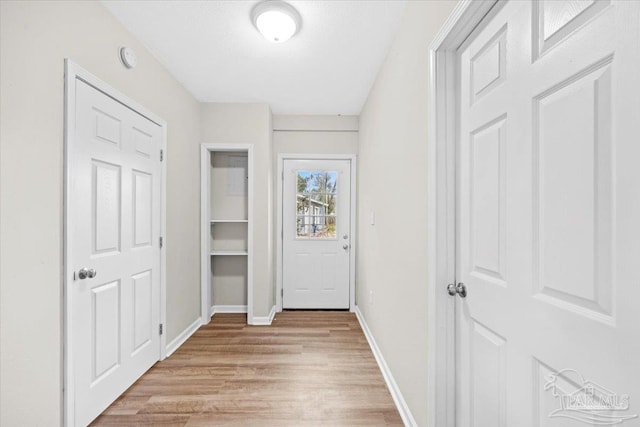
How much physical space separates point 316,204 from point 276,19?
2.27 meters

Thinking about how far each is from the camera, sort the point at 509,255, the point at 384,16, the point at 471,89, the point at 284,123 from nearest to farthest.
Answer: the point at 509,255 < the point at 471,89 < the point at 384,16 < the point at 284,123

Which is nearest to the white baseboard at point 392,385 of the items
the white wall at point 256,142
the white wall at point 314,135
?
the white wall at point 256,142

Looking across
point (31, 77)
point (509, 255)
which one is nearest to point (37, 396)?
point (31, 77)

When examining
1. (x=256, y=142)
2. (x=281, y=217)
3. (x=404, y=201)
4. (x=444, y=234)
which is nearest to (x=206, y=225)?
(x=281, y=217)

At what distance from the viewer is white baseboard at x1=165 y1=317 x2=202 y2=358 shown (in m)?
2.67

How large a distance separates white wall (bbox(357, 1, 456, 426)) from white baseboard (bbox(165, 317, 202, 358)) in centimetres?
184

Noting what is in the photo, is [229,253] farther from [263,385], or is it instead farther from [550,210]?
[550,210]

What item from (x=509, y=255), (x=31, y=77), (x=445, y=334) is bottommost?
(x=445, y=334)

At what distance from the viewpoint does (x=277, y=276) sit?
3809 millimetres

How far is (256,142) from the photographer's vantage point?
3393 millimetres

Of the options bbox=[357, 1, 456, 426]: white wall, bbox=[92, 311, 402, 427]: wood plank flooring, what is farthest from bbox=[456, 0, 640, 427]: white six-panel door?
bbox=[92, 311, 402, 427]: wood plank flooring

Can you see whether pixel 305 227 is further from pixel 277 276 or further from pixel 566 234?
pixel 566 234

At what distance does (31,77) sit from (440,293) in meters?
2.09

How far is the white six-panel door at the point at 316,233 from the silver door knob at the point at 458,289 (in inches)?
100
